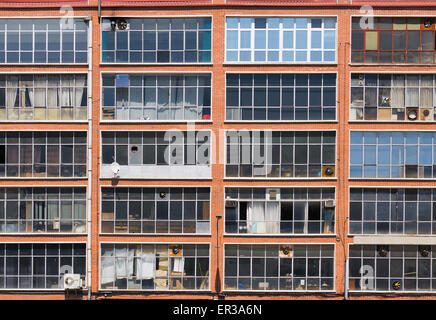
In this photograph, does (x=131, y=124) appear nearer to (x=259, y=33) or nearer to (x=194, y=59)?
(x=194, y=59)

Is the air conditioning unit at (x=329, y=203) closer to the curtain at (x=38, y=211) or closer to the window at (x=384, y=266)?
the window at (x=384, y=266)

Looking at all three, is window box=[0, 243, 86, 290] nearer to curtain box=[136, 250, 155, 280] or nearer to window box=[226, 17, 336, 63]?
curtain box=[136, 250, 155, 280]

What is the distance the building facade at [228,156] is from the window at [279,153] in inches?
3.3

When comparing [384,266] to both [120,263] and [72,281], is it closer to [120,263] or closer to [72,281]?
[120,263]

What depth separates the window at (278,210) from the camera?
113 feet

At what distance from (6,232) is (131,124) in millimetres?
9909

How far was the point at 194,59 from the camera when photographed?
1367 inches

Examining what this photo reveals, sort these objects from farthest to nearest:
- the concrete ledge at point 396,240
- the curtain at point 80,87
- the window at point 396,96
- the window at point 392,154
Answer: the curtain at point 80,87, the window at point 396,96, the window at point 392,154, the concrete ledge at point 396,240

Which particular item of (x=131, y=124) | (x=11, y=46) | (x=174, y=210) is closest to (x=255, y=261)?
(x=174, y=210)

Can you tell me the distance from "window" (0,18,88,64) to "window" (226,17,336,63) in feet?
29.7

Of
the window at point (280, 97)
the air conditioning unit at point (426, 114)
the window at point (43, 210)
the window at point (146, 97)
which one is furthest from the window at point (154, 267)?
the air conditioning unit at point (426, 114)

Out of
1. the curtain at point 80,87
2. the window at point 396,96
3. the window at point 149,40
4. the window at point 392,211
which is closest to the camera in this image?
the window at point 392,211

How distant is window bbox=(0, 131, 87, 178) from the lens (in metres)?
34.8

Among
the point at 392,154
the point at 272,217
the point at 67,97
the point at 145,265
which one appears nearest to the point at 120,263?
the point at 145,265
